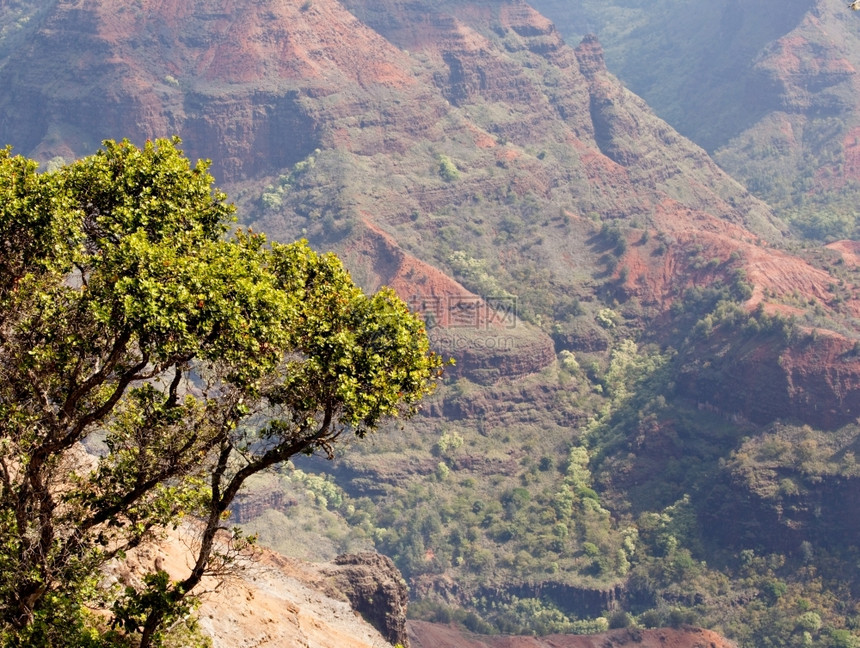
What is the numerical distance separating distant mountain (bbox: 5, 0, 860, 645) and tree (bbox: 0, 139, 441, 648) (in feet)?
274

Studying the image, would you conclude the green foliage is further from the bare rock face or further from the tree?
the tree

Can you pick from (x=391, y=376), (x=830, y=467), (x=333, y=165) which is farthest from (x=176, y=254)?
(x=333, y=165)

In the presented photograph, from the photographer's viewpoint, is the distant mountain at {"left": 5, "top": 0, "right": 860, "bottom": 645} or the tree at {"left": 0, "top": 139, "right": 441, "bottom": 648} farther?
the distant mountain at {"left": 5, "top": 0, "right": 860, "bottom": 645}

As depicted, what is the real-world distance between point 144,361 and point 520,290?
131029 millimetres

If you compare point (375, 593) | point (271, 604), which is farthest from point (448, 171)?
point (271, 604)

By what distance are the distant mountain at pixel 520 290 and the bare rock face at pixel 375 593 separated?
40754 mm

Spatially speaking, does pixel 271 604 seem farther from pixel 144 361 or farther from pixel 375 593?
pixel 144 361

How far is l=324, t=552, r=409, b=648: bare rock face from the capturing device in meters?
63.9

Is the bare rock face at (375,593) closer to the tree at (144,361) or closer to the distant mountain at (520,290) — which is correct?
the tree at (144,361)

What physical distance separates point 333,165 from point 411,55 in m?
38.4

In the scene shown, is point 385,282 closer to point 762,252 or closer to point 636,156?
point 762,252

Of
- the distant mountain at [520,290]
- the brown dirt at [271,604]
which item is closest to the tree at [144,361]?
the brown dirt at [271,604]

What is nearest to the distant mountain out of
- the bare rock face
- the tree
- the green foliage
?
the green foliage

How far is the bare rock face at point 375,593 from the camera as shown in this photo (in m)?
63.9
